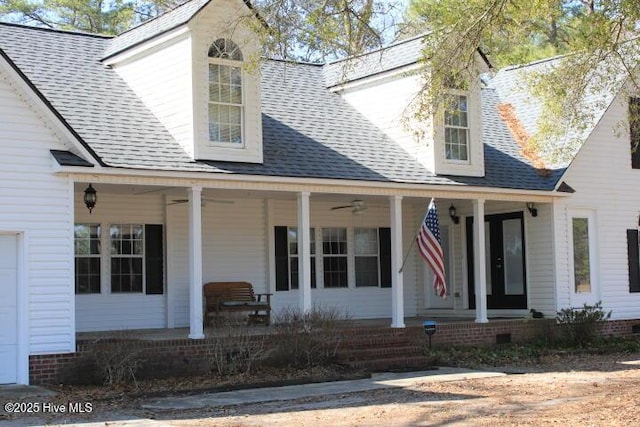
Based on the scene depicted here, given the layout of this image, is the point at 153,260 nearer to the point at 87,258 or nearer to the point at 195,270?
the point at 87,258

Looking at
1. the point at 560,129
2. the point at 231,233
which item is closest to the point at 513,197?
the point at 560,129

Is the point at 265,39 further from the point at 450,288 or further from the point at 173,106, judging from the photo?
the point at 450,288

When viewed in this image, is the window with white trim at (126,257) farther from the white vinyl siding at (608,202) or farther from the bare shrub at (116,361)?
the white vinyl siding at (608,202)

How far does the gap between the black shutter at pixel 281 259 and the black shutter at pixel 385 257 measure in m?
2.70

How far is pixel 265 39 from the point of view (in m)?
13.5

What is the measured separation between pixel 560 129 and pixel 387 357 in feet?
20.7

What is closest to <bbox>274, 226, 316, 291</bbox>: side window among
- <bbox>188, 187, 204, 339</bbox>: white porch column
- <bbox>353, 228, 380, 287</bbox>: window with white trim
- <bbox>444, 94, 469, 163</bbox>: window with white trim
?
<bbox>353, 228, 380, 287</bbox>: window with white trim

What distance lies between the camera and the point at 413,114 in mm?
18219

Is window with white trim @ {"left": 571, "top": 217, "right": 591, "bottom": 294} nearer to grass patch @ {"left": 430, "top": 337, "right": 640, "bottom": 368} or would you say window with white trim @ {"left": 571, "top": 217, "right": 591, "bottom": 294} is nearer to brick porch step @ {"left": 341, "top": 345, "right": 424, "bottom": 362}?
grass patch @ {"left": 430, "top": 337, "right": 640, "bottom": 368}

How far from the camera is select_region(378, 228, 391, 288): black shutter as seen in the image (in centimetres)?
2086

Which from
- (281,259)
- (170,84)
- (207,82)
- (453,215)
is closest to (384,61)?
(453,215)

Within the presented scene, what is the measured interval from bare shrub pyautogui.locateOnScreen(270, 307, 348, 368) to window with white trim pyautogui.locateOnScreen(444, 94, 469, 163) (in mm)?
5351

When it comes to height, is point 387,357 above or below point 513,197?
below

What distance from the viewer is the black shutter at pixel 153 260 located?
17.3 meters
